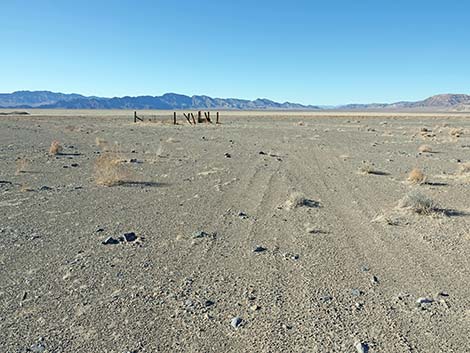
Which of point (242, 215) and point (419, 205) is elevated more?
point (419, 205)

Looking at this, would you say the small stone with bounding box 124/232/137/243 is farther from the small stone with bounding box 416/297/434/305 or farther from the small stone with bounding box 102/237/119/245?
the small stone with bounding box 416/297/434/305

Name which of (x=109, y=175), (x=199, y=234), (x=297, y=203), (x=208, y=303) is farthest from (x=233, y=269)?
(x=109, y=175)

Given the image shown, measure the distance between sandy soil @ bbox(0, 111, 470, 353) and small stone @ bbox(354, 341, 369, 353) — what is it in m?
0.06

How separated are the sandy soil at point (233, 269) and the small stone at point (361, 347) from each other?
0.21 feet

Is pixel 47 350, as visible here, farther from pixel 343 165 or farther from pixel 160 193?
pixel 343 165

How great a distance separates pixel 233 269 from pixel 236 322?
5.58 feet

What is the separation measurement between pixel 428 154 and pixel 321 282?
19790mm

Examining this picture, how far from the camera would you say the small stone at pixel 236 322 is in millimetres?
5020

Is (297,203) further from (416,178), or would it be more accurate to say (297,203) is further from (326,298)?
(416,178)

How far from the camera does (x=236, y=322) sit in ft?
16.7

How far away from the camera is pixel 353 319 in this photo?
16.9 feet

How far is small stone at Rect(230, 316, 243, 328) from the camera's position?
5.02 meters

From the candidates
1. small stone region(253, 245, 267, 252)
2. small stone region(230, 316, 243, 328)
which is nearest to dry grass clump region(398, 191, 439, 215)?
small stone region(253, 245, 267, 252)

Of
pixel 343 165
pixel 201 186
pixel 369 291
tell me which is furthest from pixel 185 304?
pixel 343 165
